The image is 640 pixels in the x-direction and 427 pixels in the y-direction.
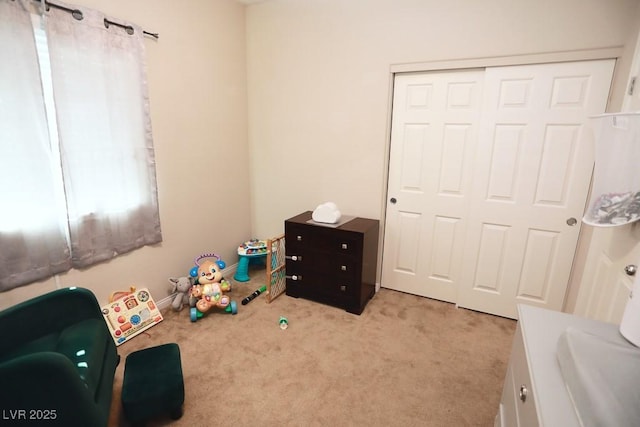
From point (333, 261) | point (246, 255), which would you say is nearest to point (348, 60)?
point (333, 261)

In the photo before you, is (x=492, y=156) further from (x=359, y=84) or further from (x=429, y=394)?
(x=429, y=394)

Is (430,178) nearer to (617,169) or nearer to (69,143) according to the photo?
(617,169)

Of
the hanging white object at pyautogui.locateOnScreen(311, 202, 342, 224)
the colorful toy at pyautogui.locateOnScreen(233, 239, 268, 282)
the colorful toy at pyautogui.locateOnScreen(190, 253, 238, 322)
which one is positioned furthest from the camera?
the colorful toy at pyautogui.locateOnScreen(233, 239, 268, 282)

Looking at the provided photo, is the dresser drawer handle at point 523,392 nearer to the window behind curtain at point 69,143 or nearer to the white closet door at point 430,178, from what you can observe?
the white closet door at point 430,178

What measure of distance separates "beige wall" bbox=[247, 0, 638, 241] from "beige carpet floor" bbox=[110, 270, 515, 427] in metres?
1.03

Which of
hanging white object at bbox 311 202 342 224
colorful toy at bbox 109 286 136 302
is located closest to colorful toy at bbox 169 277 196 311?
colorful toy at bbox 109 286 136 302

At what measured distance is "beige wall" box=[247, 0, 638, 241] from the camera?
2154 mm

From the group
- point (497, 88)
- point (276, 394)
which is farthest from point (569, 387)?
point (497, 88)

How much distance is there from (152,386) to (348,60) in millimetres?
2698

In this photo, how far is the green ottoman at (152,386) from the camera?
→ 1523 millimetres

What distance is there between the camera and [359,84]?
109 inches

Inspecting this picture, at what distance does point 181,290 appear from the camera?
8.75 ft

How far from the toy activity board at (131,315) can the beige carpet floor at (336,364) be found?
7cm

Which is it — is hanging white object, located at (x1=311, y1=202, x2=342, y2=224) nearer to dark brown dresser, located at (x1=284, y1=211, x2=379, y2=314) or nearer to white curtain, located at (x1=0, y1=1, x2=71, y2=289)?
dark brown dresser, located at (x1=284, y1=211, x2=379, y2=314)
